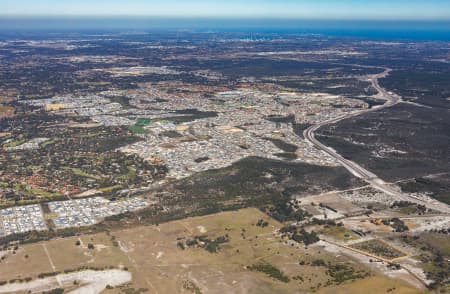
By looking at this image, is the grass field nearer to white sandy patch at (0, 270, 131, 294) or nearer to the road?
white sandy patch at (0, 270, 131, 294)

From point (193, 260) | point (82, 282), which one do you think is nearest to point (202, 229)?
point (193, 260)

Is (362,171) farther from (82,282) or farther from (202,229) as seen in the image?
(82,282)

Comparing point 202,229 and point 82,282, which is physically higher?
point 202,229

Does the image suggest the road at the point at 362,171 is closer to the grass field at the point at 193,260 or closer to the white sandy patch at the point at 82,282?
the grass field at the point at 193,260

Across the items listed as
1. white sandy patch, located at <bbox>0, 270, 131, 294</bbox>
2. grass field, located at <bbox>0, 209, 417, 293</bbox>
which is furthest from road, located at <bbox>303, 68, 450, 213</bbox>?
white sandy patch, located at <bbox>0, 270, 131, 294</bbox>

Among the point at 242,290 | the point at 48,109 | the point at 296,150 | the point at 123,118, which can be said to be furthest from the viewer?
the point at 48,109

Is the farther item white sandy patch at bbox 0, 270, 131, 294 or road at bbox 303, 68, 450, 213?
road at bbox 303, 68, 450, 213

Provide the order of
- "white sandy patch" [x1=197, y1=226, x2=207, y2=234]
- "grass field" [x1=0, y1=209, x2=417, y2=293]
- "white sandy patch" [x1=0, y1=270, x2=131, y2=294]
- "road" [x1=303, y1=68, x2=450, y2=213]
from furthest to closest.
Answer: "road" [x1=303, y1=68, x2=450, y2=213] < "white sandy patch" [x1=197, y1=226, x2=207, y2=234] < "grass field" [x1=0, y1=209, x2=417, y2=293] < "white sandy patch" [x1=0, y1=270, x2=131, y2=294]

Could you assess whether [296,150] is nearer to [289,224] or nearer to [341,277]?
[289,224]

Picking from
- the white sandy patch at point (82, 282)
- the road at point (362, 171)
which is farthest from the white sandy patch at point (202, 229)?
the road at point (362, 171)

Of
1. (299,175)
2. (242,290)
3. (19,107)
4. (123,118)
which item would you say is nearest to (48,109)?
(19,107)

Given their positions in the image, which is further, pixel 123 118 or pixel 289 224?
pixel 123 118
